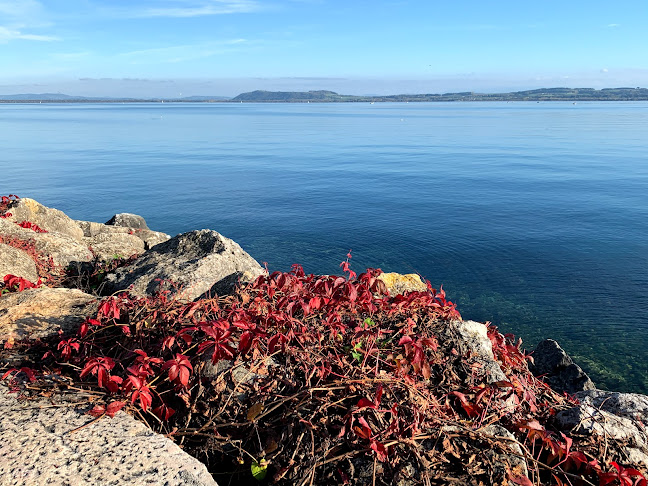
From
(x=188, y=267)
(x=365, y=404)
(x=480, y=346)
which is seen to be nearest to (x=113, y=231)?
(x=188, y=267)

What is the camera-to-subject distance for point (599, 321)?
15023 mm

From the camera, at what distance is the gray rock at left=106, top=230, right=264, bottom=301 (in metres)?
7.72

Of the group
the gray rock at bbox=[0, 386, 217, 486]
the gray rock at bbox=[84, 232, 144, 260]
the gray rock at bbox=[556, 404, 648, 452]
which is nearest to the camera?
the gray rock at bbox=[0, 386, 217, 486]

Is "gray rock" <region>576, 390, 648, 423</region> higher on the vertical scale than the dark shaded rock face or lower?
higher

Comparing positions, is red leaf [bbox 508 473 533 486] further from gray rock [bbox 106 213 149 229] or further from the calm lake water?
gray rock [bbox 106 213 149 229]

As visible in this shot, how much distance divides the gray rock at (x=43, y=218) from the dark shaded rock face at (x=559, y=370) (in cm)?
1206

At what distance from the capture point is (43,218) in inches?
537

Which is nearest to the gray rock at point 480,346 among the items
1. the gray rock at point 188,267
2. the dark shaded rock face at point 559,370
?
the gray rock at point 188,267

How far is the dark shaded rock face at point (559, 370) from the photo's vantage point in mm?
9148

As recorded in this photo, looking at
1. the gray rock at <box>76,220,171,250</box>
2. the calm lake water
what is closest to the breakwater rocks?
the calm lake water

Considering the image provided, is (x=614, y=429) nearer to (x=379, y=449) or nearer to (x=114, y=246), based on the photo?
(x=379, y=449)

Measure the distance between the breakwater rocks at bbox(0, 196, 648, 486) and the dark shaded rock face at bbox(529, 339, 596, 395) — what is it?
3962 millimetres

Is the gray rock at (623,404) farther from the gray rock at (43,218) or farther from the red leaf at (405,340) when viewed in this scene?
→ the gray rock at (43,218)

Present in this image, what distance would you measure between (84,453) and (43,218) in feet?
39.9
